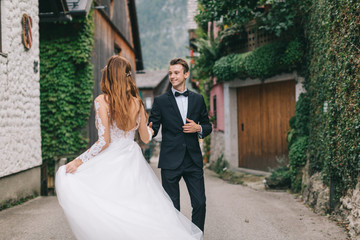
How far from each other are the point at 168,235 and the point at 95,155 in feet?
3.08

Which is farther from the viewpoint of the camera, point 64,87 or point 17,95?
point 64,87

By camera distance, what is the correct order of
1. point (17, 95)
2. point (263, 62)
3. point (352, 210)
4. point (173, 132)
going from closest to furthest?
point (173, 132) → point (352, 210) → point (17, 95) → point (263, 62)

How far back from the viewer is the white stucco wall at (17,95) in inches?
249

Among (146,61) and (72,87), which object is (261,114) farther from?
(146,61)

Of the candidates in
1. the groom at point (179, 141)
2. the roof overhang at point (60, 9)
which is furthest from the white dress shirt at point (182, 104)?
the roof overhang at point (60, 9)

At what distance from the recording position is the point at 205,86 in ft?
A: 56.4

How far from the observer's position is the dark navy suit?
11.9ft

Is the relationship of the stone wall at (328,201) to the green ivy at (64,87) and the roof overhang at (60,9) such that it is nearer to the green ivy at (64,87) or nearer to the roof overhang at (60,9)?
the green ivy at (64,87)

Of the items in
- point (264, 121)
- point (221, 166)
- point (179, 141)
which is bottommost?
point (221, 166)

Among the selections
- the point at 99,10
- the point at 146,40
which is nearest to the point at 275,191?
the point at 99,10

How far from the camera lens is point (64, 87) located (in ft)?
30.1

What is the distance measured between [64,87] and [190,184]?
21.1 feet

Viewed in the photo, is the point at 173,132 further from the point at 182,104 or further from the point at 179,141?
the point at 182,104

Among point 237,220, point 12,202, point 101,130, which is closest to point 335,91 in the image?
point 237,220
